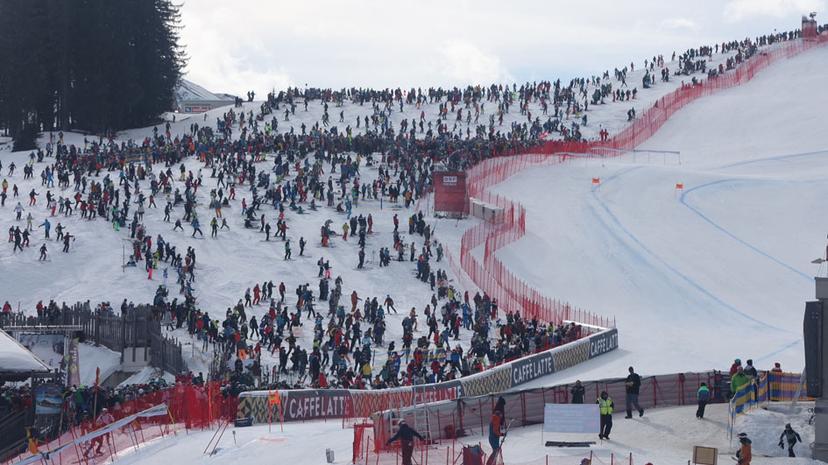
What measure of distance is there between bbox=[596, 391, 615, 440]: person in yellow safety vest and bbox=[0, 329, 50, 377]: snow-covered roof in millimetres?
12913

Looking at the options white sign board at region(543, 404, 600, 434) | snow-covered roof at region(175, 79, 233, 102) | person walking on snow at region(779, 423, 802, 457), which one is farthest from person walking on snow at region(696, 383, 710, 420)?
snow-covered roof at region(175, 79, 233, 102)

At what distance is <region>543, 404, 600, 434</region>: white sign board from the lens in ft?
89.5

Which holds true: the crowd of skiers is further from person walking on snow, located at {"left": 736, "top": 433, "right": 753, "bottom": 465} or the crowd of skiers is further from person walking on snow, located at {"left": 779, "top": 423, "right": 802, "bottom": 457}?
person walking on snow, located at {"left": 736, "top": 433, "right": 753, "bottom": 465}

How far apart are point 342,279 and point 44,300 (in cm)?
1038

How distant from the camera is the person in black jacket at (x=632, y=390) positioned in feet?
99.7

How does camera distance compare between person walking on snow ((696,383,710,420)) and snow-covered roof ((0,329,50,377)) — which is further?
snow-covered roof ((0,329,50,377))

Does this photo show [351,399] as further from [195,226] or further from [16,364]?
→ [195,226]

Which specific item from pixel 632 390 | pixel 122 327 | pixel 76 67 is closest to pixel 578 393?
pixel 632 390

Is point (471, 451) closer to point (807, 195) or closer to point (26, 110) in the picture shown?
point (807, 195)

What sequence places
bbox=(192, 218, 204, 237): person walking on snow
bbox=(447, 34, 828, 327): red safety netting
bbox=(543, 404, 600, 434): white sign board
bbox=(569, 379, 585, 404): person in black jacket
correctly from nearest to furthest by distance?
bbox=(543, 404, 600, 434): white sign board, bbox=(569, 379, 585, 404): person in black jacket, bbox=(447, 34, 828, 327): red safety netting, bbox=(192, 218, 204, 237): person walking on snow

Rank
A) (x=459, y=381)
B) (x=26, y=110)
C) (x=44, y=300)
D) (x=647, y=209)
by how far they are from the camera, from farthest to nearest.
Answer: (x=26, y=110) → (x=647, y=209) → (x=44, y=300) → (x=459, y=381)

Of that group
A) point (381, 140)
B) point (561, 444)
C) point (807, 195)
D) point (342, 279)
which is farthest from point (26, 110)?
point (561, 444)

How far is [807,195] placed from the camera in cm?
6378

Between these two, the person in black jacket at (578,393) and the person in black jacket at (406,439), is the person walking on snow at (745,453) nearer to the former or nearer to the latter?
the person in black jacket at (578,393)
